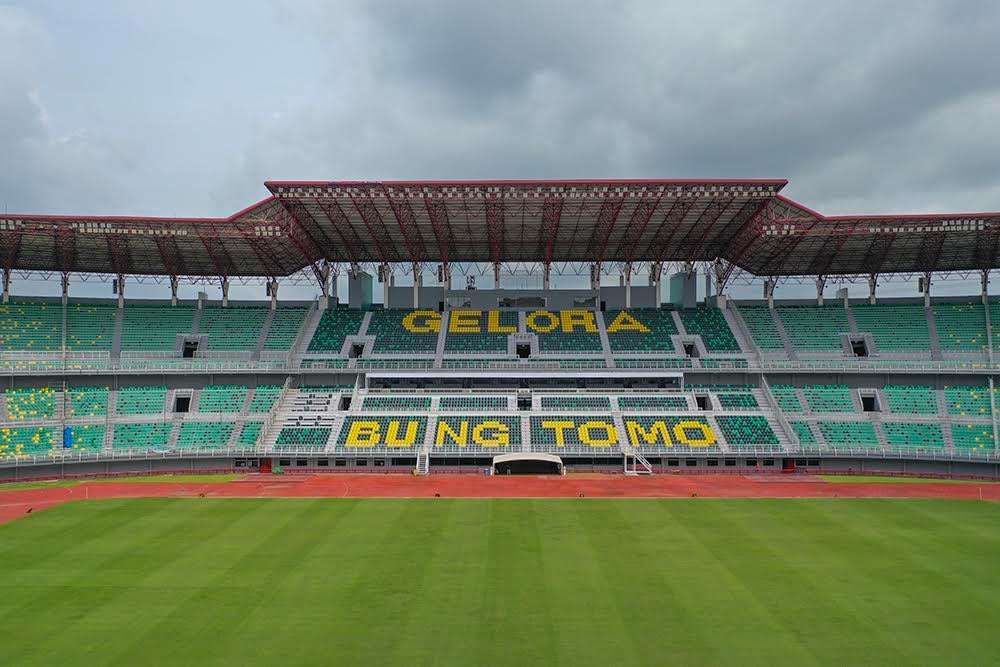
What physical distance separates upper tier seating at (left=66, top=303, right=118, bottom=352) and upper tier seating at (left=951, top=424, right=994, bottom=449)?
7167 centimetres

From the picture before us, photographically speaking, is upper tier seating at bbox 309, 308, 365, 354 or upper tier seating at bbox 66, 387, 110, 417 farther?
upper tier seating at bbox 309, 308, 365, 354

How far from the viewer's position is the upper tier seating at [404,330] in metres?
57.8

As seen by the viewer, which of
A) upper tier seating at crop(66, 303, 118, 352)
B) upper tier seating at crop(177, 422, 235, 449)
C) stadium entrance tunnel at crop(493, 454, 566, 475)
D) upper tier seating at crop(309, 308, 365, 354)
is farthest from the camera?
upper tier seating at crop(309, 308, 365, 354)

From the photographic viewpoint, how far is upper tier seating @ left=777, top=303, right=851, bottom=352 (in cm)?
5741

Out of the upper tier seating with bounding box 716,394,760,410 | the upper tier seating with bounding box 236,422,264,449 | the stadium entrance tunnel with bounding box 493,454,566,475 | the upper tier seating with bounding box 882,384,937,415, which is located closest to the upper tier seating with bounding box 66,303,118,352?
the upper tier seating with bounding box 236,422,264,449

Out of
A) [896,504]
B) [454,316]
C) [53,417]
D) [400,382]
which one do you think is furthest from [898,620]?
[53,417]

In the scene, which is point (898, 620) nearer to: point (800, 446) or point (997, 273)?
point (800, 446)

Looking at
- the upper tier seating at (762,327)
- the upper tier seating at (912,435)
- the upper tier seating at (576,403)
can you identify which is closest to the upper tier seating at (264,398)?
the upper tier seating at (576,403)

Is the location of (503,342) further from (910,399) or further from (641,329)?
(910,399)

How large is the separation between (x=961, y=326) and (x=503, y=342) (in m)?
43.5

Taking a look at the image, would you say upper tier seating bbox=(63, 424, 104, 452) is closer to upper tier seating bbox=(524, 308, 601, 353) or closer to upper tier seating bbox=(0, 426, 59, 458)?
upper tier seating bbox=(0, 426, 59, 458)

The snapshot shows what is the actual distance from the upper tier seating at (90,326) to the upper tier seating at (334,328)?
18.5 m

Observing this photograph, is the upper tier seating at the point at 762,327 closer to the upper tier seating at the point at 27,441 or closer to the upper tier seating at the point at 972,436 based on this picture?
the upper tier seating at the point at 972,436

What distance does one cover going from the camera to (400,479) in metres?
41.8
